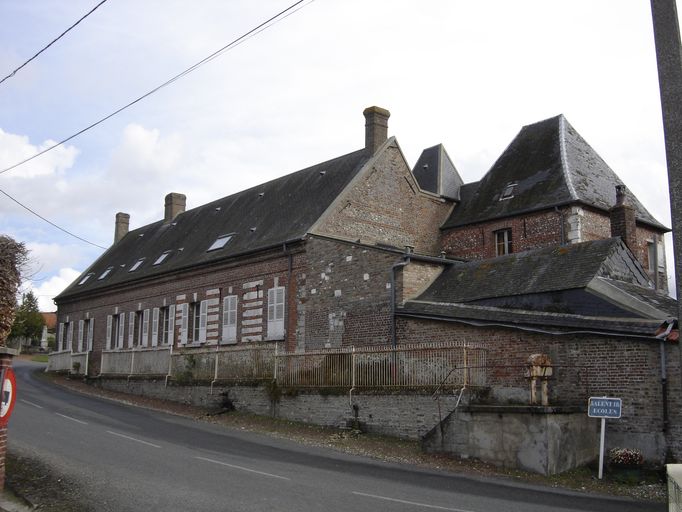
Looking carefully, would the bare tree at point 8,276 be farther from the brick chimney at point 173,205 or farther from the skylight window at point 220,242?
the brick chimney at point 173,205

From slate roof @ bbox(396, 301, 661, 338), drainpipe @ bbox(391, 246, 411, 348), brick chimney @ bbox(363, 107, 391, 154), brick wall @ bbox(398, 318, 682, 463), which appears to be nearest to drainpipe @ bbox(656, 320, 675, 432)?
brick wall @ bbox(398, 318, 682, 463)

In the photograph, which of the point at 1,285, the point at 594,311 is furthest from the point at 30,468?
the point at 594,311

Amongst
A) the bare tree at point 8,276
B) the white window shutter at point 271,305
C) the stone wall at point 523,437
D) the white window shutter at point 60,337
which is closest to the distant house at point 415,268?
the white window shutter at point 271,305

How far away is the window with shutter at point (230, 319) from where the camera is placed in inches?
1115

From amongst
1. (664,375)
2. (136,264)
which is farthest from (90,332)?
(664,375)

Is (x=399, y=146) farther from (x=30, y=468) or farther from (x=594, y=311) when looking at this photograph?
(x=30, y=468)

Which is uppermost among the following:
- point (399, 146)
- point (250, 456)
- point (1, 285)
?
point (399, 146)

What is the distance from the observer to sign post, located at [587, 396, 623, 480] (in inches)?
549

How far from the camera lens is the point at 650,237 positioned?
98.0 ft

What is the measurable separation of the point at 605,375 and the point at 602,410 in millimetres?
1270

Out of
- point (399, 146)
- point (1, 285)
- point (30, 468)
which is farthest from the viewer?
point (399, 146)

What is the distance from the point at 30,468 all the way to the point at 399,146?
21126 mm

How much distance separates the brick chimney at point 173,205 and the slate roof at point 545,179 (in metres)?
17.8

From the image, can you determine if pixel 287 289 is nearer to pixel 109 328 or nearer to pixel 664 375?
pixel 664 375
